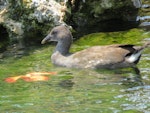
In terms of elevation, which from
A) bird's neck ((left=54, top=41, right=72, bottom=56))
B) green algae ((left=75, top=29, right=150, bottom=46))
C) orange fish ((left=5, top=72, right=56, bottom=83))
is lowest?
green algae ((left=75, top=29, right=150, bottom=46))

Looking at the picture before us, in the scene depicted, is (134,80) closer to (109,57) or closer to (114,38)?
(109,57)

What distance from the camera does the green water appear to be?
26.9 ft

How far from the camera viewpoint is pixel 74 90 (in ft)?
30.3

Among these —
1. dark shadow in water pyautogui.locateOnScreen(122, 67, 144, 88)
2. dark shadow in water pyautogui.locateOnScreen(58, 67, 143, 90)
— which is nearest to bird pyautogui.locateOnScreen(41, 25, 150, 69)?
dark shadow in water pyautogui.locateOnScreen(58, 67, 143, 90)

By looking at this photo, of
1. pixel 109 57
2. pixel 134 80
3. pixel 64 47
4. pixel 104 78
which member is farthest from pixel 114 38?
pixel 134 80

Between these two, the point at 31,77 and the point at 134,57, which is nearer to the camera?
the point at 31,77

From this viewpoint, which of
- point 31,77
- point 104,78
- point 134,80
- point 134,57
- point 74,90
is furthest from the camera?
point 134,57

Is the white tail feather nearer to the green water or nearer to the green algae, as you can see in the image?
the green water

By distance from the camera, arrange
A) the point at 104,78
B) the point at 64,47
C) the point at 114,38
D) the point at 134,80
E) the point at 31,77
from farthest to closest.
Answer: the point at 114,38 < the point at 64,47 < the point at 31,77 < the point at 104,78 < the point at 134,80

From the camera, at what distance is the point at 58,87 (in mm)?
9508

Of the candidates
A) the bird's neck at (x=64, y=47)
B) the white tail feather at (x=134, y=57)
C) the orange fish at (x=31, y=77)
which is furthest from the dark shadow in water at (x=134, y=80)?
the bird's neck at (x=64, y=47)

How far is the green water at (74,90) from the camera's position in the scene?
8188 millimetres

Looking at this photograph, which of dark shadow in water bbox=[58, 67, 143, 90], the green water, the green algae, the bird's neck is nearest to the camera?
the green water

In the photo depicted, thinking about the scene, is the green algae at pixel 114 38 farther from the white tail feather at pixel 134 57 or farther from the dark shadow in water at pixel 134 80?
the dark shadow in water at pixel 134 80
